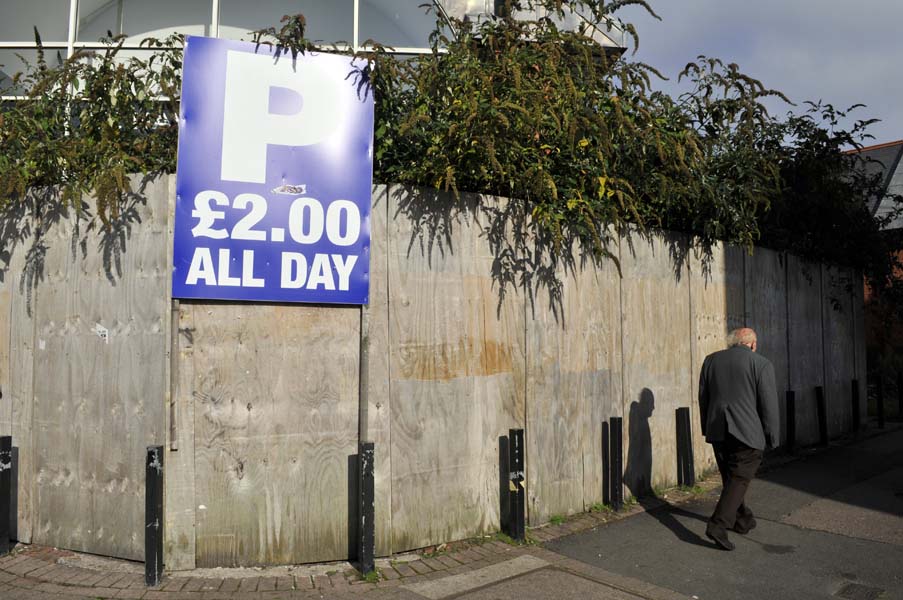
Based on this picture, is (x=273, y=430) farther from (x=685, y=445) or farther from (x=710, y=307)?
(x=710, y=307)

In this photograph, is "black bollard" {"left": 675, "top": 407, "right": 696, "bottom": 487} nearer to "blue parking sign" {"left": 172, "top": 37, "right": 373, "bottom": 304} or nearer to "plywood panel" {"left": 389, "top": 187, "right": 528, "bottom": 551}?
"plywood panel" {"left": 389, "top": 187, "right": 528, "bottom": 551}

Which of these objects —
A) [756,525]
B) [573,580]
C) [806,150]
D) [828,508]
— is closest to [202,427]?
[573,580]

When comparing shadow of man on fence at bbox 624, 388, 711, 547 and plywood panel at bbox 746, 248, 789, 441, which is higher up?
plywood panel at bbox 746, 248, 789, 441

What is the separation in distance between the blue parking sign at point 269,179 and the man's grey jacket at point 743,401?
305 centimetres

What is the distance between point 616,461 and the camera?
21.9 feet

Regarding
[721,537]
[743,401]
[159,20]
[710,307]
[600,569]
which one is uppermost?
[159,20]

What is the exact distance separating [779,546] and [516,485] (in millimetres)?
2185

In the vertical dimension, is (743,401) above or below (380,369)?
below

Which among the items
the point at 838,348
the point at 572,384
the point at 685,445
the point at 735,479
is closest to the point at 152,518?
the point at 572,384

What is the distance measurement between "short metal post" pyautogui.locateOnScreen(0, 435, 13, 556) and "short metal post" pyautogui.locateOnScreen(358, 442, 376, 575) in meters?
2.67

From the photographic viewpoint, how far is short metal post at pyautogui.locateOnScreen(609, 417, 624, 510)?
6.68m

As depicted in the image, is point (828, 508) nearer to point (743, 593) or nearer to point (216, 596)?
point (743, 593)

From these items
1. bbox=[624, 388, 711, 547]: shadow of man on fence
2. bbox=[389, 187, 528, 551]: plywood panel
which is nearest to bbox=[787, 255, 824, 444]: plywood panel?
bbox=[624, 388, 711, 547]: shadow of man on fence

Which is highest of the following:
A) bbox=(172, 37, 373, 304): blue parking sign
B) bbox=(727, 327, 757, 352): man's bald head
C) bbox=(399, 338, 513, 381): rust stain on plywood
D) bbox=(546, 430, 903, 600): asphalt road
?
bbox=(172, 37, 373, 304): blue parking sign
